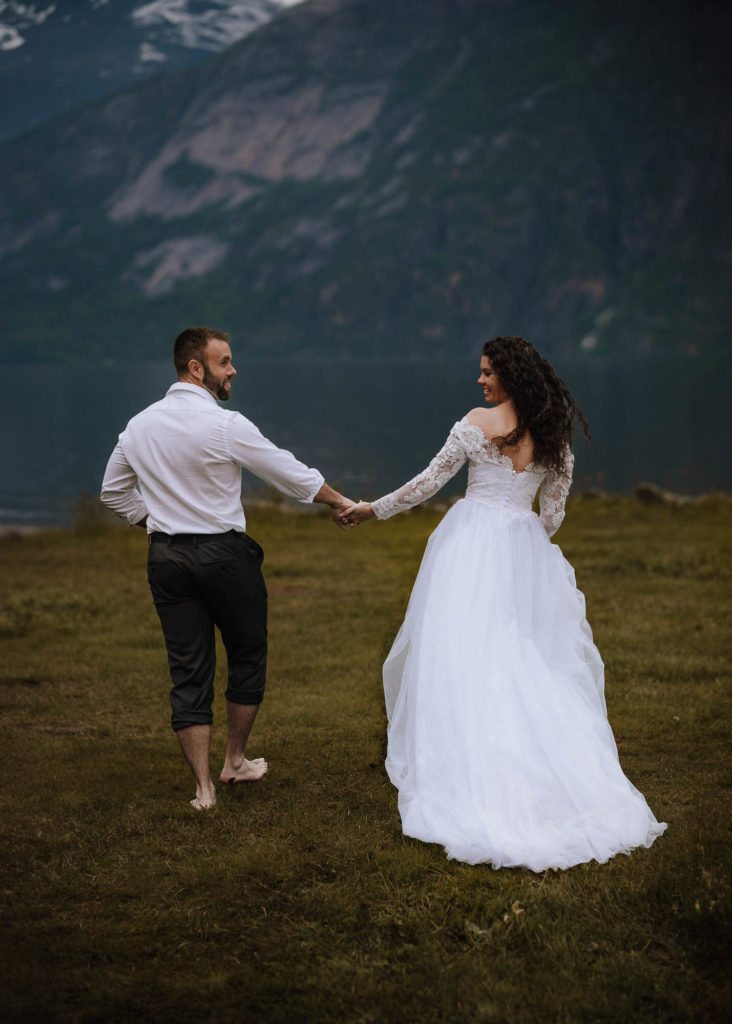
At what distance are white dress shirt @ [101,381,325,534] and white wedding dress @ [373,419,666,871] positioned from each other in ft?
2.99

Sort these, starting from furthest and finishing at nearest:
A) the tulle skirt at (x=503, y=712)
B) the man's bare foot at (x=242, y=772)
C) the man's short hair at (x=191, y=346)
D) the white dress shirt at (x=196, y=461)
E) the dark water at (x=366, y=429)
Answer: the dark water at (x=366, y=429) < the man's bare foot at (x=242, y=772) < the man's short hair at (x=191, y=346) < the white dress shirt at (x=196, y=461) < the tulle skirt at (x=503, y=712)

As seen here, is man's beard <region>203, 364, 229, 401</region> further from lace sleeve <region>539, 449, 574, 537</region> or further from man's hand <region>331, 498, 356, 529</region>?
lace sleeve <region>539, 449, 574, 537</region>

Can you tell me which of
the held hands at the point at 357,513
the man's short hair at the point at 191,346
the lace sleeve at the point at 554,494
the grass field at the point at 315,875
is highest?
the man's short hair at the point at 191,346

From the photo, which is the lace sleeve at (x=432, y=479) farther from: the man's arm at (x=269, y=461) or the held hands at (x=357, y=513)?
the man's arm at (x=269, y=461)

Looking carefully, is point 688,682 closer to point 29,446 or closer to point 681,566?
point 681,566

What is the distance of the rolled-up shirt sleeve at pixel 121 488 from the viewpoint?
5785 mm

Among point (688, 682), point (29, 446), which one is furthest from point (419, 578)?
point (29, 446)

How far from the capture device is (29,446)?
54031mm

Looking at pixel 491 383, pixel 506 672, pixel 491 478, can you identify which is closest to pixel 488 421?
pixel 491 383

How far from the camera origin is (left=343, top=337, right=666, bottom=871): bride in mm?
5062

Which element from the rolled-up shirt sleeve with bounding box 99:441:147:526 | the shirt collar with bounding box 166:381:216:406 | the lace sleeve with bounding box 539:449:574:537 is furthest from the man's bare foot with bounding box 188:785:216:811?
the lace sleeve with bounding box 539:449:574:537

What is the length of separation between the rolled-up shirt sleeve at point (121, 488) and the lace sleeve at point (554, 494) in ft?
7.65

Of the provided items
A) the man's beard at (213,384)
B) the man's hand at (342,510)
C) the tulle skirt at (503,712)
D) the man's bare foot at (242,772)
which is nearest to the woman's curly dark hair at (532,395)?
the tulle skirt at (503,712)

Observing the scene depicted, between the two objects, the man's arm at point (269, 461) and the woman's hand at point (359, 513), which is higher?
the man's arm at point (269, 461)
